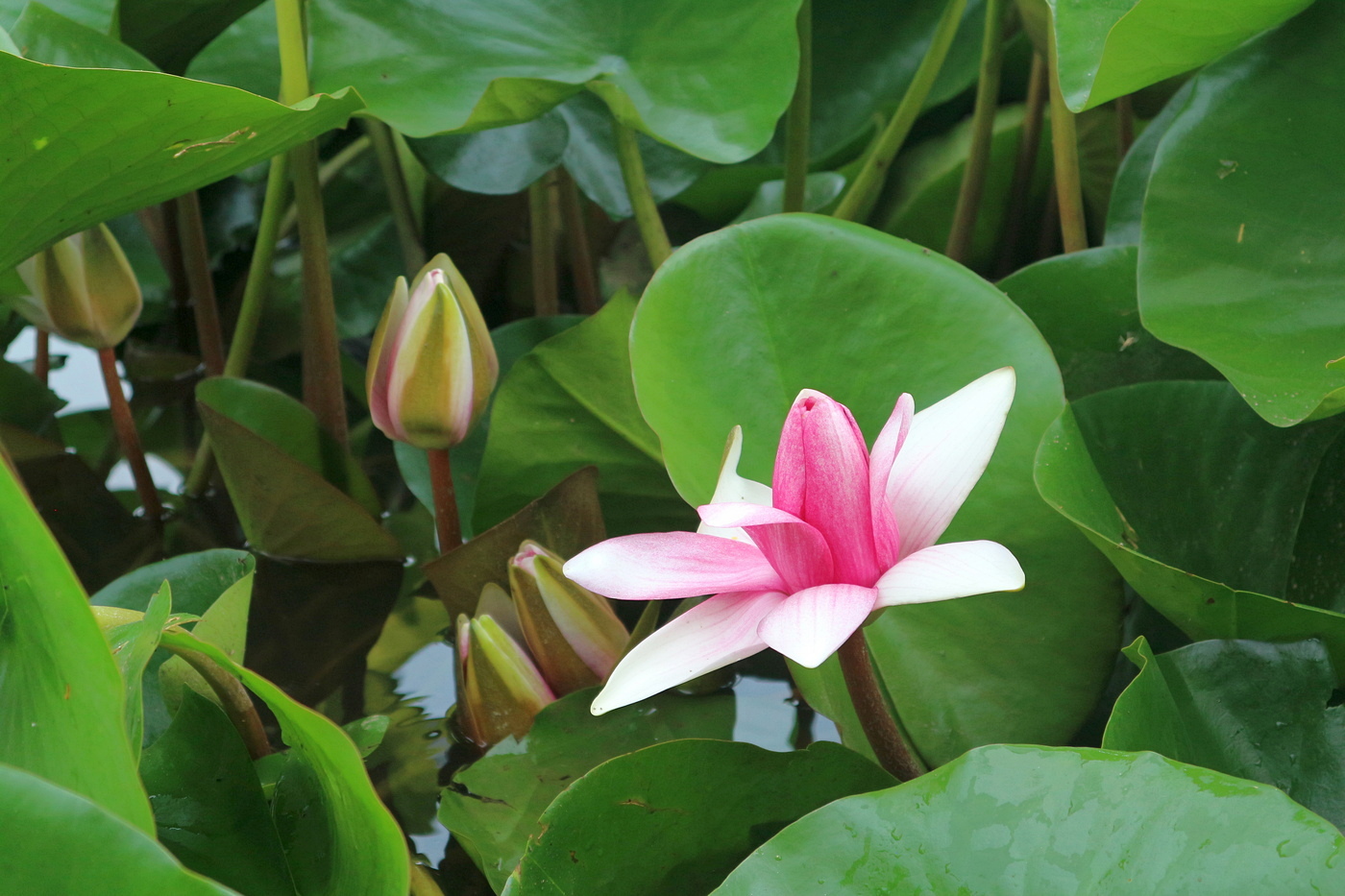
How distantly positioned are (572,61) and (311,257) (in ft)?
0.62

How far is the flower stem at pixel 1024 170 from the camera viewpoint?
0.74 m

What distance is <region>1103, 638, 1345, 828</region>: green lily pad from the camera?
325 mm

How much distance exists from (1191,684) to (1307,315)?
0.15 m

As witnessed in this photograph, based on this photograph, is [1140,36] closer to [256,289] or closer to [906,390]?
[906,390]

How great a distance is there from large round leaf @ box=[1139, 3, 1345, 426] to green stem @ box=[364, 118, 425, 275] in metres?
0.51

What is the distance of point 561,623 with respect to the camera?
1.39 feet

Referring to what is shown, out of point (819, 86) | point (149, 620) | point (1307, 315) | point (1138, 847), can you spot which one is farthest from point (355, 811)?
point (819, 86)

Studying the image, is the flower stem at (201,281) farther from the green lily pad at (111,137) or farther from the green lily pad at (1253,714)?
the green lily pad at (1253,714)

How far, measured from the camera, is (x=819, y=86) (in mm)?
824

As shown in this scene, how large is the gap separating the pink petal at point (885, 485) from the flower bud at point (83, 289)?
438mm

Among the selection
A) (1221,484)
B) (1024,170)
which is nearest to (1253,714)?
(1221,484)

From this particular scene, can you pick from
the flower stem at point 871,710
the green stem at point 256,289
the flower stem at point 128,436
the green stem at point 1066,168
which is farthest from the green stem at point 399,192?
the flower stem at point 871,710

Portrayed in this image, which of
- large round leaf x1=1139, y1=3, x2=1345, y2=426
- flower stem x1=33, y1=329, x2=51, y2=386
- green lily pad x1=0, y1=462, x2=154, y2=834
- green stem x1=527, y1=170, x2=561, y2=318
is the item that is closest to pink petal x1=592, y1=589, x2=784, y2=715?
green lily pad x1=0, y1=462, x2=154, y2=834

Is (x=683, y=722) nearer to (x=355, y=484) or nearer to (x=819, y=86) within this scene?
(x=355, y=484)
